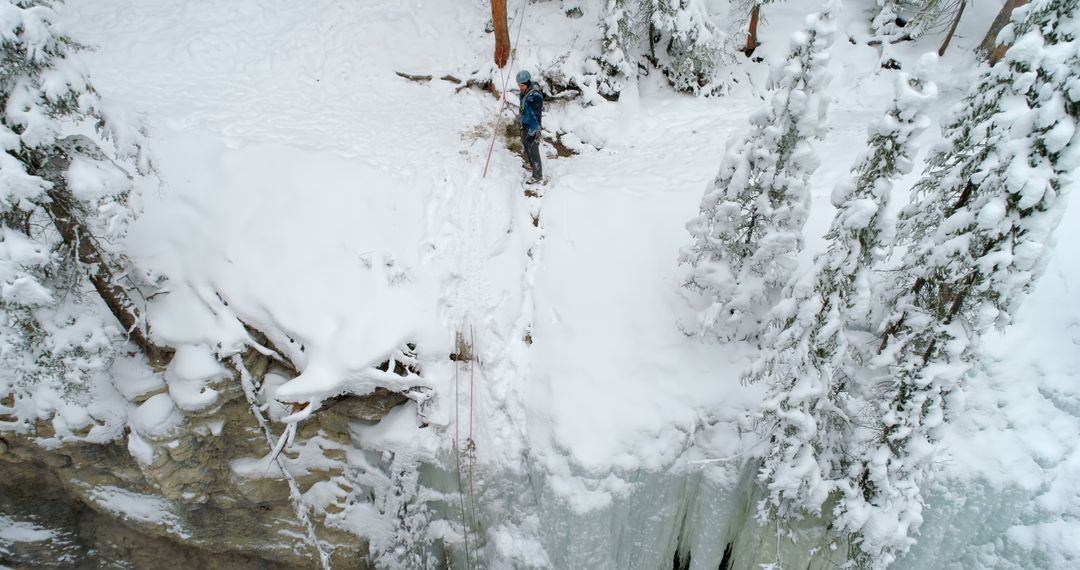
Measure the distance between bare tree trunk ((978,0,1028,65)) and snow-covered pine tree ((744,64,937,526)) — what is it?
7782 millimetres

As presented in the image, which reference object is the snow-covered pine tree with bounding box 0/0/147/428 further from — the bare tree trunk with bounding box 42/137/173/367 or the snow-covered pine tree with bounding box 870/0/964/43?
the snow-covered pine tree with bounding box 870/0/964/43

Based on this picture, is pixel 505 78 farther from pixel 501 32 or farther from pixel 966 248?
pixel 966 248

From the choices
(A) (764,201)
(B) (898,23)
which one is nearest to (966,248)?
(A) (764,201)

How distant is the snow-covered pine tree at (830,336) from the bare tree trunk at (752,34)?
846 centimetres

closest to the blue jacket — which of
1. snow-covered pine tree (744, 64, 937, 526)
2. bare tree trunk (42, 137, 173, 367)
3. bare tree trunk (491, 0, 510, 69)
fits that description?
bare tree trunk (491, 0, 510, 69)

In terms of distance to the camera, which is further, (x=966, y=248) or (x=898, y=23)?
(x=898, y=23)

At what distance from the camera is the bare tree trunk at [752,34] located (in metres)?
12.0

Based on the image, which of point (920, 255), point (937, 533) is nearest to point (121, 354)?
point (920, 255)

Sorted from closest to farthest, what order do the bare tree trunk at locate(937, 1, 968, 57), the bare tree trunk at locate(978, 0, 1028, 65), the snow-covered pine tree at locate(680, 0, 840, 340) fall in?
1. the snow-covered pine tree at locate(680, 0, 840, 340)
2. the bare tree trunk at locate(978, 0, 1028, 65)
3. the bare tree trunk at locate(937, 1, 968, 57)

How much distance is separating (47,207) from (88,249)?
2.46 feet

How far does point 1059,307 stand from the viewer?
22.0 ft

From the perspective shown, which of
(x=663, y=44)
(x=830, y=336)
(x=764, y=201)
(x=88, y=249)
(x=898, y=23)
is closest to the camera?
(x=830, y=336)

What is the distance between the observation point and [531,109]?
880 centimetres

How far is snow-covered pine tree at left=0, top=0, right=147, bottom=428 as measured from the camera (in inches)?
205
